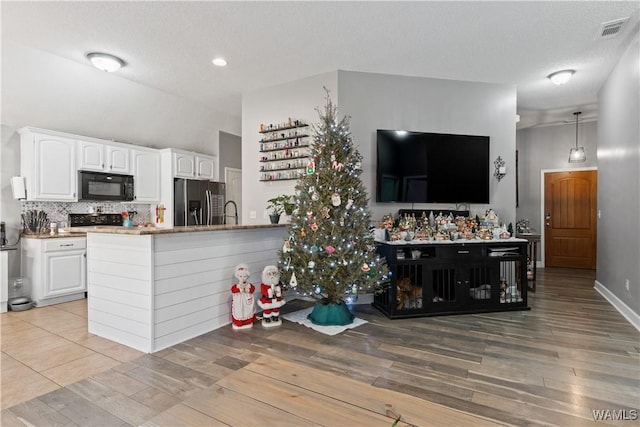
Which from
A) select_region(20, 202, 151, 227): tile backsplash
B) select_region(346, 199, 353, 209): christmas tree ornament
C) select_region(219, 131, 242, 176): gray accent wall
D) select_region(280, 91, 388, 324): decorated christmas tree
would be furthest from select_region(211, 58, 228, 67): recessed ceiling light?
select_region(20, 202, 151, 227): tile backsplash

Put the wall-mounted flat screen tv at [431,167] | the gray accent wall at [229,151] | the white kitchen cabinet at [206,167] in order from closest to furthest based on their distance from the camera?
1. the wall-mounted flat screen tv at [431,167]
2. the white kitchen cabinet at [206,167]
3. the gray accent wall at [229,151]

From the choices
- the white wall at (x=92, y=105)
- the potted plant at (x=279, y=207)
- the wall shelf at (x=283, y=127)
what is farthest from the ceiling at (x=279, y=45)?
the potted plant at (x=279, y=207)

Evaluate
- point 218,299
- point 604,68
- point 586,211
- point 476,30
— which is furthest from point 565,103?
point 218,299

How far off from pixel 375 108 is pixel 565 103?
3399 mm

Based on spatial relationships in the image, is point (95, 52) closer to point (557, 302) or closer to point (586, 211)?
point (557, 302)

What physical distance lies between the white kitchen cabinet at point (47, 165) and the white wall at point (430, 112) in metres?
3.68

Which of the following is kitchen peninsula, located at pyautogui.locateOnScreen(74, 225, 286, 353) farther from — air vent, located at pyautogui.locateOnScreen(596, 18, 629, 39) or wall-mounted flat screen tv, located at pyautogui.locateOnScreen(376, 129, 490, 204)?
air vent, located at pyautogui.locateOnScreen(596, 18, 629, 39)

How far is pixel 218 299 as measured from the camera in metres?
3.25

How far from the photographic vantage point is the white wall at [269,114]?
4.32m

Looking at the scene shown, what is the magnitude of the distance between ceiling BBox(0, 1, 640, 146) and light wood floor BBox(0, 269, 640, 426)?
2.83m

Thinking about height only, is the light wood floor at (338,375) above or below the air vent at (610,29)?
below

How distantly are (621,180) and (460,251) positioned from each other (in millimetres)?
1958

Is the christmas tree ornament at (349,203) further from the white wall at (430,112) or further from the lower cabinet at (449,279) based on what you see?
the white wall at (430,112)

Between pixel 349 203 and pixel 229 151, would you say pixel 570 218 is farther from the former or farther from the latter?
pixel 229 151
